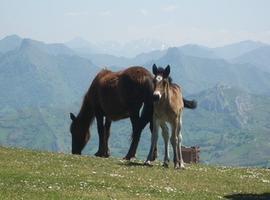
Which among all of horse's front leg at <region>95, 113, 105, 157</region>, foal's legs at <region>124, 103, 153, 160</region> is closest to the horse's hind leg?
foal's legs at <region>124, 103, 153, 160</region>

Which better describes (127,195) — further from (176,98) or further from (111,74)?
(111,74)

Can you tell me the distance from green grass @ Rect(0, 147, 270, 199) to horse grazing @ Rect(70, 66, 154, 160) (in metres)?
3.08

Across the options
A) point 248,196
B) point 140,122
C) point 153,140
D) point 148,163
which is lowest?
point 148,163

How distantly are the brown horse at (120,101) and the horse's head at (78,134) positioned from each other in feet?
1.41

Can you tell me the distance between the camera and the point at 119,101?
101 feet

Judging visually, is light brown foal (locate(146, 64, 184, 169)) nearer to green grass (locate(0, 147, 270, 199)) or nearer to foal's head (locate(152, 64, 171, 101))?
foal's head (locate(152, 64, 171, 101))

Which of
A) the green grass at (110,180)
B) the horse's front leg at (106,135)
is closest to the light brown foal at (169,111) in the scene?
the green grass at (110,180)

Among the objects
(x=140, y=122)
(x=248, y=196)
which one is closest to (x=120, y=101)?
(x=140, y=122)

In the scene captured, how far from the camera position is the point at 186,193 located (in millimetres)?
20250

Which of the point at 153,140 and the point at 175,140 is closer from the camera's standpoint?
the point at 175,140

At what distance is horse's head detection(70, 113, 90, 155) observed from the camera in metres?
36.1

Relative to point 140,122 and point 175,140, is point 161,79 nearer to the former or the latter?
point 175,140

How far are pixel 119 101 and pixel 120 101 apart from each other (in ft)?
0.28

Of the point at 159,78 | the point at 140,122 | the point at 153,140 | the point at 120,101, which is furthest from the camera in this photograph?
the point at 120,101
